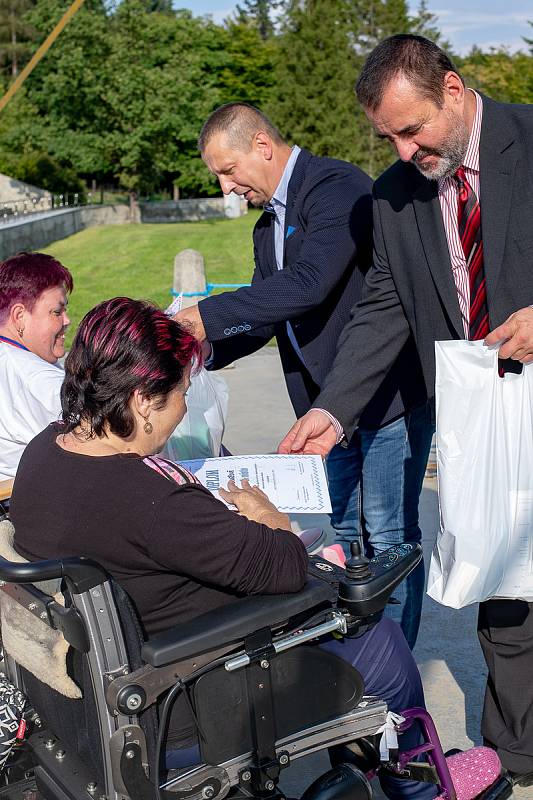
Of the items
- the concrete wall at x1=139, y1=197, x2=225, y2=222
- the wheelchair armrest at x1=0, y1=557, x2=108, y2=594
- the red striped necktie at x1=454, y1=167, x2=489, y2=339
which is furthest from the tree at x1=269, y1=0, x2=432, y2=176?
the wheelchair armrest at x1=0, y1=557, x2=108, y2=594

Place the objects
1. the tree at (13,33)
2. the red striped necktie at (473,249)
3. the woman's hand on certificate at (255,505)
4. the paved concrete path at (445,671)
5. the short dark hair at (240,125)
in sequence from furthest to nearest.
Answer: the tree at (13,33)
the short dark hair at (240,125)
the paved concrete path at (445,671)
the red striped necktie at (473,249)
the woman's hand on certificate at (255,505)

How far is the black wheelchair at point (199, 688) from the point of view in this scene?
1.95m

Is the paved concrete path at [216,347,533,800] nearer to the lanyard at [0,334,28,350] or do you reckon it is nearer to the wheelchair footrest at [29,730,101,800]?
the wheelchair footrest at [29,730,101,800]

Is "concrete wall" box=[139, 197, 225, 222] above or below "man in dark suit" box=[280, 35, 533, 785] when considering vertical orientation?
below

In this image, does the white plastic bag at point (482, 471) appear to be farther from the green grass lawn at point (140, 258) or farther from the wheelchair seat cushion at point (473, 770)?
the green grass lawn at point (140, 258)

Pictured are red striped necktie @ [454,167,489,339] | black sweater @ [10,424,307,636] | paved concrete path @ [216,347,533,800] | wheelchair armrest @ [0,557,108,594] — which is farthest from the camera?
paved concrete path @ [216,347,533,800]

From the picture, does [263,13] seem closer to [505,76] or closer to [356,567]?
[505,76]

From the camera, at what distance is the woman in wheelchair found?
2.06 m

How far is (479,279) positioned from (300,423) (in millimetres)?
719

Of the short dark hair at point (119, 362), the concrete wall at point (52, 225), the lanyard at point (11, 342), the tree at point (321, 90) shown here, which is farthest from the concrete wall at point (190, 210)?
the short dark hair at point (119, 362)

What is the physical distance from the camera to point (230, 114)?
3525mm

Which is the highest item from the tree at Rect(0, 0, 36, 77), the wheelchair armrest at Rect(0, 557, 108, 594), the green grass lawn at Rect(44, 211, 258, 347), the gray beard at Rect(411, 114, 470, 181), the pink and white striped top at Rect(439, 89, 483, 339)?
the tree at Rect(0, 0, 36, 77)

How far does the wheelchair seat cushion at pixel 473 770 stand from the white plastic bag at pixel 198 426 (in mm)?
1271

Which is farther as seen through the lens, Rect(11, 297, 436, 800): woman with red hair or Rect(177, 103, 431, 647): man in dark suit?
Rect(177, 103, 431, 647): man in dark suit
